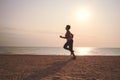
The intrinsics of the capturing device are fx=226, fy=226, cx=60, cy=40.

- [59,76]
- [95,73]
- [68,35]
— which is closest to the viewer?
[59,76]

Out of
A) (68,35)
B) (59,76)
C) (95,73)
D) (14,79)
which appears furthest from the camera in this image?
(68,35)

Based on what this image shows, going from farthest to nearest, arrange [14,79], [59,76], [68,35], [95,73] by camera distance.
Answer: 1. [68,35]
2. [95,73]
3. [59,76]
4. [14,79]

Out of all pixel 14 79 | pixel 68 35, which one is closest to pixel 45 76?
pixel 14 79

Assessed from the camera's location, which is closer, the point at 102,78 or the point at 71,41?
the point at 102,78

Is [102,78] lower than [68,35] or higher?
lower

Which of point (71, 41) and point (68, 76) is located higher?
point (71, 41)

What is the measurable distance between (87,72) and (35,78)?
2.33m

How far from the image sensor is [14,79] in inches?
303

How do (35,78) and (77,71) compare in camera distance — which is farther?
(77,71)

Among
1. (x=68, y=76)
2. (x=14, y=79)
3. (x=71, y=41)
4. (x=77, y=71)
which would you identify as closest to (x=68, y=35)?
(x=71, y=41)

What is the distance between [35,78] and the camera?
310 inches

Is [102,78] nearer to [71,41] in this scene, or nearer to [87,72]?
[87,72]

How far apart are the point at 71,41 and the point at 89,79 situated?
5.38m

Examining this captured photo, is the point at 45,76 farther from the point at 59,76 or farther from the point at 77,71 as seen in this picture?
the point at 77,71
